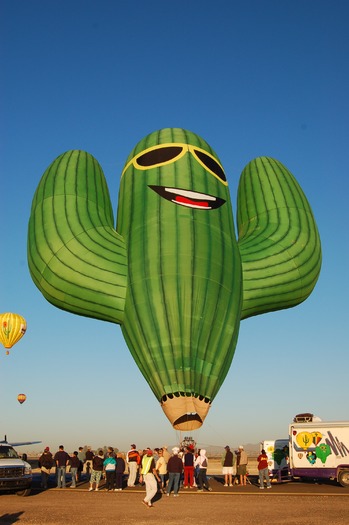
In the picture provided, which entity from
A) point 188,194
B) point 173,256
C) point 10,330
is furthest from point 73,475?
point 10,330

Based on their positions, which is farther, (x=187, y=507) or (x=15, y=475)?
(x=15, y=475)

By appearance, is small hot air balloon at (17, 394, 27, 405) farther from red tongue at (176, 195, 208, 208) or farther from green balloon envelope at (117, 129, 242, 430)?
red tongue at (176, 195, 208, 208)

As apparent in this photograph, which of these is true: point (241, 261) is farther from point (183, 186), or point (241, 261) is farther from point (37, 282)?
point (37, 282)

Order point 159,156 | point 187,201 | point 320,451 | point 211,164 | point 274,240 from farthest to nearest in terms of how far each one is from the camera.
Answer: point 211,164 < point 274,240 < point 159,156 < point 187,201 < point 320,451

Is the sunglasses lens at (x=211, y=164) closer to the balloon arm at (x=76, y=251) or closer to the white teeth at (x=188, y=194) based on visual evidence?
the white teeth at (x=188, y=194)

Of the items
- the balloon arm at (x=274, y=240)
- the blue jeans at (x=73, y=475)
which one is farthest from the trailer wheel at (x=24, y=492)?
the balloon arm at (x=274, y=240)

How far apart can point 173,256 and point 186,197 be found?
10.4 feet

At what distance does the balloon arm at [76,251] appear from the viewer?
25.2 m

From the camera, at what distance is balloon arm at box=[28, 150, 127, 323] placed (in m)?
25.2

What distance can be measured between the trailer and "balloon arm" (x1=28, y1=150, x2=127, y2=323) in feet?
29.5

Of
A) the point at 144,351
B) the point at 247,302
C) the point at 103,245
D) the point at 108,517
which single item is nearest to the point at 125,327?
the point at 144,351

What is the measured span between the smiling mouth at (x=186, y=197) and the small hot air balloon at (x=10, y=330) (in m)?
19.9

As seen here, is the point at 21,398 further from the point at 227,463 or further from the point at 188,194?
the point at 227,463

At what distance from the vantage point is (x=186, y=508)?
44.3 feet
